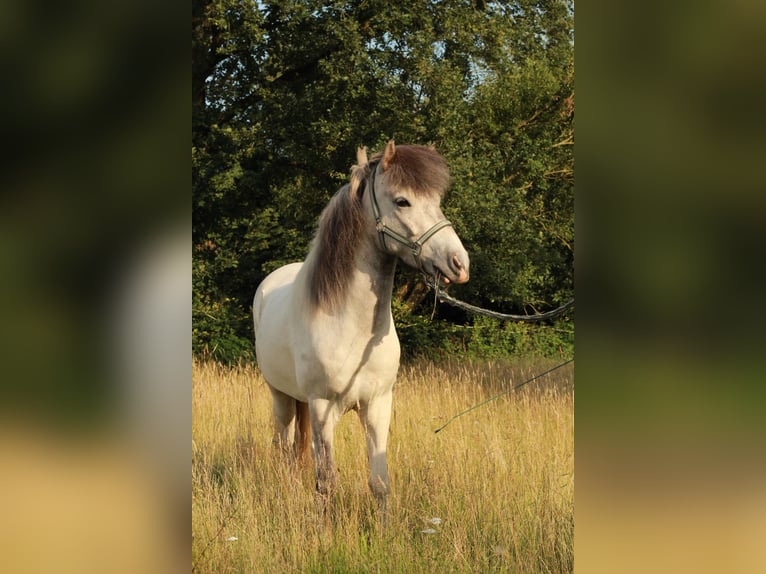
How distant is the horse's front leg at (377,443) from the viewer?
3.53m

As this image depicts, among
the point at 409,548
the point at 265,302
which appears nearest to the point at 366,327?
the point at 409,548

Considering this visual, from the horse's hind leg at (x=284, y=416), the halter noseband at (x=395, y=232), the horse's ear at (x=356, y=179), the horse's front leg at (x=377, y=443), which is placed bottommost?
the horse's hind leg at (x=284, y=416)

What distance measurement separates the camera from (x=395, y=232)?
3.33 metres

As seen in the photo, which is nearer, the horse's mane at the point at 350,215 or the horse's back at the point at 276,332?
the horse's mane at the point at 350,215

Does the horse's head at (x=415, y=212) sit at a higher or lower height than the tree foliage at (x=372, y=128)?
higher

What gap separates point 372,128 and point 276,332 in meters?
5.59

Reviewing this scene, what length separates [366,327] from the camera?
137 inches

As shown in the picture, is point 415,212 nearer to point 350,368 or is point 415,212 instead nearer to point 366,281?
point 366,281

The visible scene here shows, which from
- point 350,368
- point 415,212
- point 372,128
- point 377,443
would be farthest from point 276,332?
point 372,128

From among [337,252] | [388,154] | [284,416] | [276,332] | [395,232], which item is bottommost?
[284,416]

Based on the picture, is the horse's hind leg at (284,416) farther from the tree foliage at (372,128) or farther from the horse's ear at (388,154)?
the tree foliage at (372,128)

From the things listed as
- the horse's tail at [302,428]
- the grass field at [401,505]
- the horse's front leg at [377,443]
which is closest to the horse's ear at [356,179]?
the horse's front leg at [377,443]
